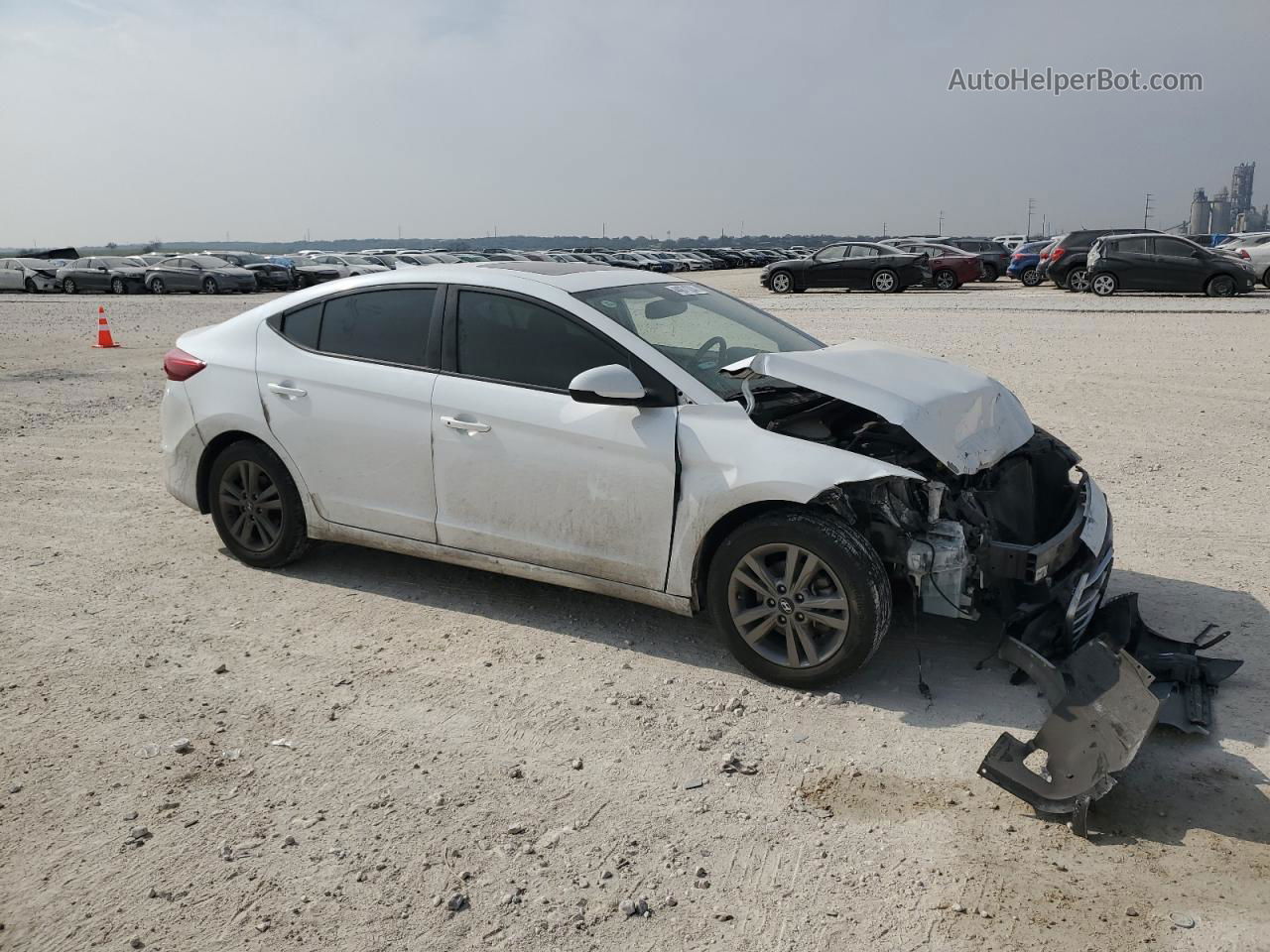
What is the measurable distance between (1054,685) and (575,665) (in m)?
1.99

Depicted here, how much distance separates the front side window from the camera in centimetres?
491

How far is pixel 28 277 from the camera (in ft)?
123

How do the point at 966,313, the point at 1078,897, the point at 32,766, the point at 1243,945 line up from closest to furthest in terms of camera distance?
the point at 1243,945 < the point at 1078,897 < the point at 32,766 < the point at 966,313

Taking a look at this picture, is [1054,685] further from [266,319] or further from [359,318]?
[266,319]

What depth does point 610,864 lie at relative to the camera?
329 cm

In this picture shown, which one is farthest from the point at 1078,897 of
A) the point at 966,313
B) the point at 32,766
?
the point at 966,313

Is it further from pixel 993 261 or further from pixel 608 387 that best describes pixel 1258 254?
pixel 608 387

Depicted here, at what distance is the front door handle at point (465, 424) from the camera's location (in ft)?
16.4

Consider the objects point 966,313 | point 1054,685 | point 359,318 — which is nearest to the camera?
point 1054,685

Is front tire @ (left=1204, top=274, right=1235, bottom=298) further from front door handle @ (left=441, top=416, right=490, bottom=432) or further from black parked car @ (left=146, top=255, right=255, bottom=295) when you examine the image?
black parked car @ (left=146, top=255, right=255, bottom=295)

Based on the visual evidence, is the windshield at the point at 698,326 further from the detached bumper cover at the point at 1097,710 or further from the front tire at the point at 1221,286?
the front tire at the point at 1221,286

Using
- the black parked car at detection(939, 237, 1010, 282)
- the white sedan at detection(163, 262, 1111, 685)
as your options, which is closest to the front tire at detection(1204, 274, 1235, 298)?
the black parked car at detection(939, 237, 1010, 282)

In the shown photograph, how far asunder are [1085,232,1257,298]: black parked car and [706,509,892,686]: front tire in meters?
23.5

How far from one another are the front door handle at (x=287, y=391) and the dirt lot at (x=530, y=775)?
103cm
